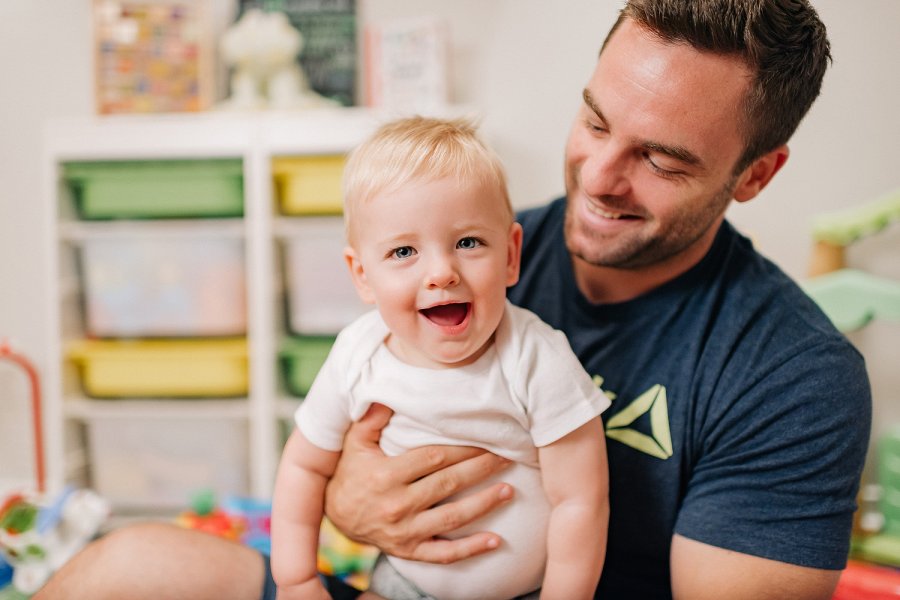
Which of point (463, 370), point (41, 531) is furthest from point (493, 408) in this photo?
point (41, 531)

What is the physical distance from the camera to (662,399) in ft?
3.35

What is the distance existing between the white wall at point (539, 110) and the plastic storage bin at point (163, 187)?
0.51m

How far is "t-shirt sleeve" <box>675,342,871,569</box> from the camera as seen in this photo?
927mm

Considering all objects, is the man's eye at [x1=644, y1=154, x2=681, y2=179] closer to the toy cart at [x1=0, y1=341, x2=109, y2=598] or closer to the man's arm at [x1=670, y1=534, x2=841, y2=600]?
the man's arm at [x1=670, y1=534, x2=841, y2=600]

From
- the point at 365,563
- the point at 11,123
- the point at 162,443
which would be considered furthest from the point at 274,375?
the point at 11,123

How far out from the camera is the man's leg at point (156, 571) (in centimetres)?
97

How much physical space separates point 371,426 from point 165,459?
1550 mm

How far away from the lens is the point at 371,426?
93 centimetres

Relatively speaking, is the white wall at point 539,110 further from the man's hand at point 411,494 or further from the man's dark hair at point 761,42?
the man's hand at point 411,494

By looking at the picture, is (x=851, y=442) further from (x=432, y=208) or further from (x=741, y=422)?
(x=432, y=208)

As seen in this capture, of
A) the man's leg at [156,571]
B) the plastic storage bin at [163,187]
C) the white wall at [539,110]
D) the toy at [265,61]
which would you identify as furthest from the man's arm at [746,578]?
the toy at [265,61]

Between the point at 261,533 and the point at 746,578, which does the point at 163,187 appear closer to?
the point at 261,533

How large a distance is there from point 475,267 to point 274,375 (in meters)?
1.44

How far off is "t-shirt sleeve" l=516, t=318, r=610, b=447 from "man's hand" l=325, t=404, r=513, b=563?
0.28ft
